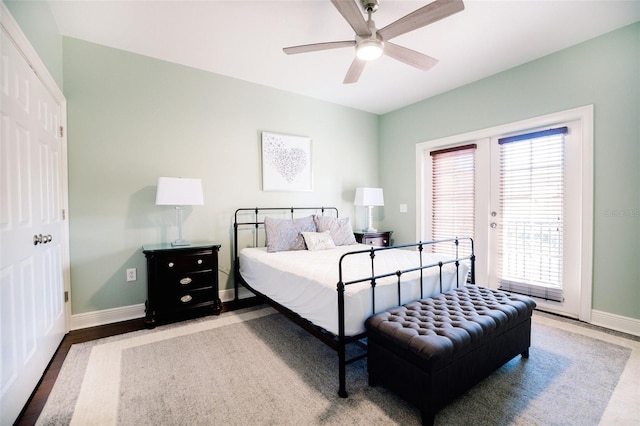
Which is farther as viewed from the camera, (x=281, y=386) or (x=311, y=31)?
(x=311, y=31)

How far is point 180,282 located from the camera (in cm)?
291

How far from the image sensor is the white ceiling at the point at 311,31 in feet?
7.59

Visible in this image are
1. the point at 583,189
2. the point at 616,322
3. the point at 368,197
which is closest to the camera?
the point at 616,322

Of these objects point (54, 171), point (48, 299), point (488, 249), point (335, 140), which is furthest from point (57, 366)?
point (488, 249)

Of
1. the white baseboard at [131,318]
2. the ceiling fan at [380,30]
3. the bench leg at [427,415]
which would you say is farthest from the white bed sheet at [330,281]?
the ceiling fan at [380,30]

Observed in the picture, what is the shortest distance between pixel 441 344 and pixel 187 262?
2470mm

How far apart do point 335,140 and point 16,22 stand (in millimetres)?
3486

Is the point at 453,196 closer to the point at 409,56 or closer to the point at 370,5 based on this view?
the point at 409,56

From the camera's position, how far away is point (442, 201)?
14.0ft

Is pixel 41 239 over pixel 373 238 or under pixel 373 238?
over

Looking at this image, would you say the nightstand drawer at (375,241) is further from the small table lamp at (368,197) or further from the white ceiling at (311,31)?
the white ceiling at (311,31)

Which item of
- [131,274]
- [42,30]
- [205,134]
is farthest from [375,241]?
[42,30]

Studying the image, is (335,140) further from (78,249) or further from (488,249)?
(78,249)

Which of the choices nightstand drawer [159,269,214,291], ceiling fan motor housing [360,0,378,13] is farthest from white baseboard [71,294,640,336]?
ceiling fan motor housing [360,0,378,13]
